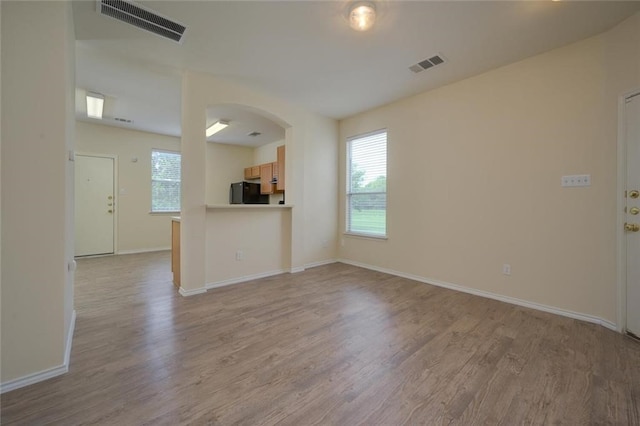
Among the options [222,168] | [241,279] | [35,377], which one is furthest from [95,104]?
[35,377]

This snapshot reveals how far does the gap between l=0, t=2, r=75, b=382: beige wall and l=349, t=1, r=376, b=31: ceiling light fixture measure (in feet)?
6.48

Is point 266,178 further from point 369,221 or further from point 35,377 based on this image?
point 35,377

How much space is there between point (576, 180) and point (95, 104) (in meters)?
6.39

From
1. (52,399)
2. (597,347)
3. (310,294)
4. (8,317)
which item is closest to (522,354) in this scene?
(597,347)

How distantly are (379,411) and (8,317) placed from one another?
217 centimetres

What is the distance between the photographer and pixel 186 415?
1350 mm

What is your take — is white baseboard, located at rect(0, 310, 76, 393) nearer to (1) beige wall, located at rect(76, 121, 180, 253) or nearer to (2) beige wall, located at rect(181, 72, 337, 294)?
(2) beige wall, located at rect(181, 72, 337, 294)

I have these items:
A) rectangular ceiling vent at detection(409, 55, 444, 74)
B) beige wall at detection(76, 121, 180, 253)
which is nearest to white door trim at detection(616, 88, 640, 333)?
rectangular ceiling vent at detection(409, 55, 444, 74)

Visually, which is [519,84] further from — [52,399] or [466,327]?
[52,399]

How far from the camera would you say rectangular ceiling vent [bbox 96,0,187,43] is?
6.82ft

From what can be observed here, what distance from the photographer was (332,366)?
5.81 feet

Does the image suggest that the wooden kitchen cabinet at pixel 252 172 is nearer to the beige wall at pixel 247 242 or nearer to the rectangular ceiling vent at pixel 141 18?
the beige wall at pixel 247 242

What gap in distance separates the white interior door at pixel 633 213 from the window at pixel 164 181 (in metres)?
7.37

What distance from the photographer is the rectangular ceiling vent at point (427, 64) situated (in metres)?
2.81
